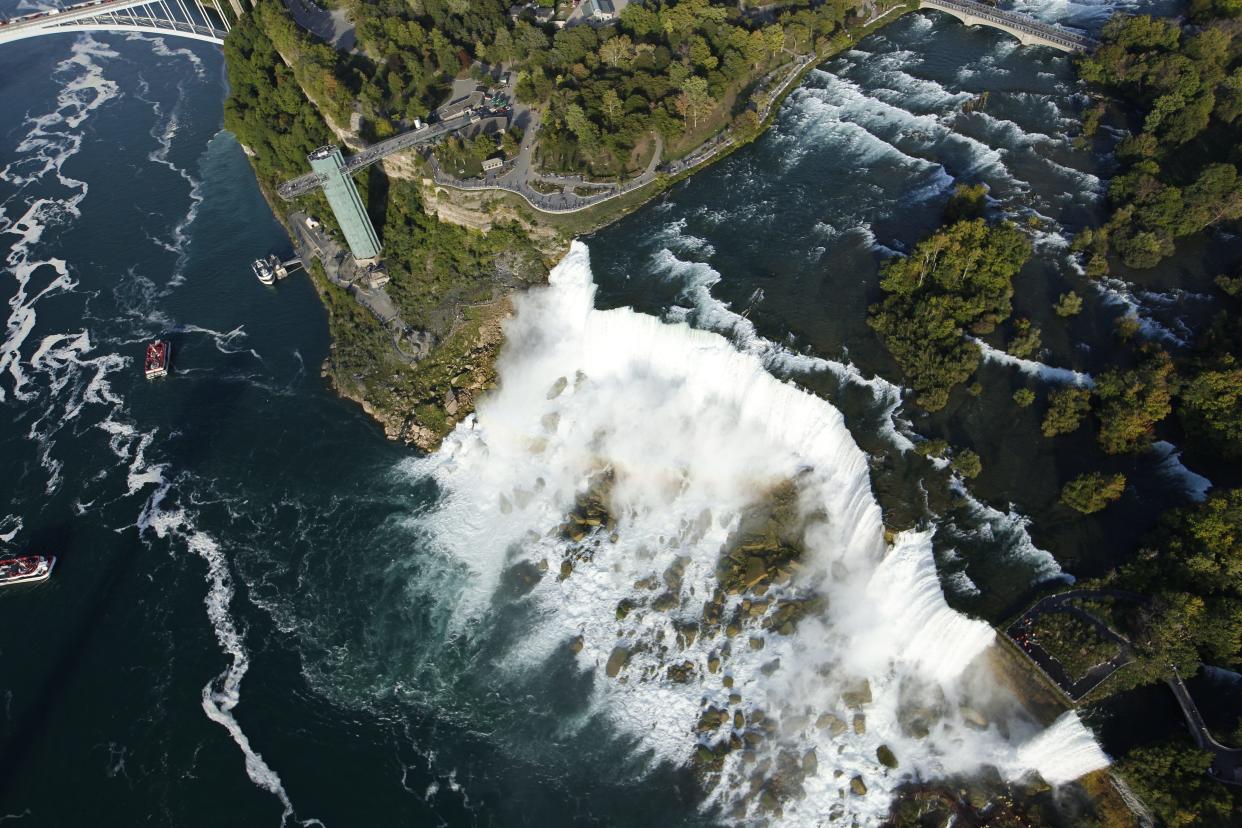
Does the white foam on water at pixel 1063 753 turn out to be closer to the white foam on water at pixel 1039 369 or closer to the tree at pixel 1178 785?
the tree at pixel 1178 785

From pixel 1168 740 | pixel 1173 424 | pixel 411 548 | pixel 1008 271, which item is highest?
pixel 1008 271

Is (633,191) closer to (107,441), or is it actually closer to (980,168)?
(980,168)

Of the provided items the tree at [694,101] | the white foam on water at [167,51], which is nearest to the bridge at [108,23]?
the white foam on water at [167,51]

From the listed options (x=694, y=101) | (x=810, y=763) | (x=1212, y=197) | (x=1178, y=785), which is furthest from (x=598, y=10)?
(x=1178, y=785)

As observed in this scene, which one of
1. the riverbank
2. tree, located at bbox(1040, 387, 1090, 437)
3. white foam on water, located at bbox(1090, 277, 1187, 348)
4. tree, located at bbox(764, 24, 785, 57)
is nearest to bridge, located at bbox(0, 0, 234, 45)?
the riverbank

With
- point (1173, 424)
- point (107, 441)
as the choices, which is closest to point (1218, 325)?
point (1173, 424)
